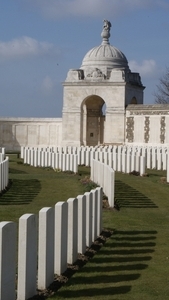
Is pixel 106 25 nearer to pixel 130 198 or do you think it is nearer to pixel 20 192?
pixel 20 192

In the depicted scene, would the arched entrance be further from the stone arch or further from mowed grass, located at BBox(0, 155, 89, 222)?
mowed grass, located at BBox(0, 155, 89, 222)

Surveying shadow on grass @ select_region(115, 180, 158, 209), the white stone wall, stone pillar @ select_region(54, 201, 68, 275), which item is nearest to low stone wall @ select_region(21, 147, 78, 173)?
shadow on grass @ select_region(115, 180, 158, 209)

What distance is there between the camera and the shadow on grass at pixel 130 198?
608 inches

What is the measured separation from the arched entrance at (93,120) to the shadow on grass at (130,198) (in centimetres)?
2876

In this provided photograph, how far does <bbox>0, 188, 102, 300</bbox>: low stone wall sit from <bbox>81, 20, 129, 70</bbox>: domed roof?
132 feet

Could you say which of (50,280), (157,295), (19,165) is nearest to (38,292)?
(50,280)

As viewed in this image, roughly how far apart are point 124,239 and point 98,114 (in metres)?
40.1

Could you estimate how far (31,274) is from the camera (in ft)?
21.4

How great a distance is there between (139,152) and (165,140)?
15.8m

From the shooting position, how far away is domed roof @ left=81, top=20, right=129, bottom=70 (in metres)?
48.8

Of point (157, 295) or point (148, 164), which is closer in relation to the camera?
point (157, 295)

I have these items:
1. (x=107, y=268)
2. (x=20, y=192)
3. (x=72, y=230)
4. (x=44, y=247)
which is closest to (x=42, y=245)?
(x=44, y=247)

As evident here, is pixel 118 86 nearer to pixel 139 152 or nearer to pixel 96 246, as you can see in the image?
pixel 139 152

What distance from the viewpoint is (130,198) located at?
16.7 meters
